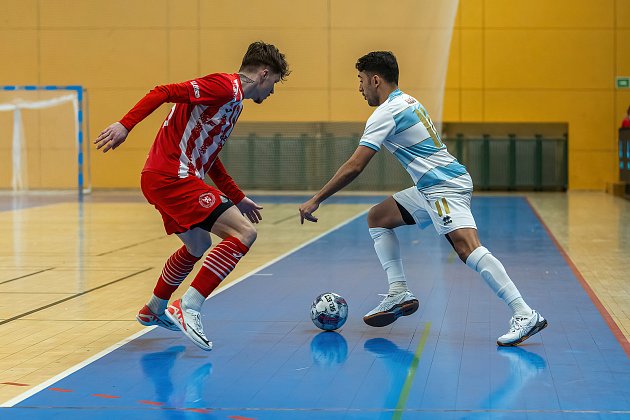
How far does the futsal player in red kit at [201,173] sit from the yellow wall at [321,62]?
20.6 metres

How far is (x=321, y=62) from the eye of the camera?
2767 cm

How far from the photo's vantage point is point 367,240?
1491 cm

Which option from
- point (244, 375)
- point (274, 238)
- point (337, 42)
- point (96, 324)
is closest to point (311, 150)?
point (337, 42)

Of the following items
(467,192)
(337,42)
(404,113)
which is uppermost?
(337,42)

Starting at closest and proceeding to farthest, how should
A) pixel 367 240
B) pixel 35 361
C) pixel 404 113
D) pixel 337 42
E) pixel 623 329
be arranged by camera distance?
1. pixel 35 361
2. pixel 404 113
3. pixel 623 329
4. pixel 367 240
5. pixel 337 42

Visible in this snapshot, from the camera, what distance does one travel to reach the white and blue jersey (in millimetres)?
7156

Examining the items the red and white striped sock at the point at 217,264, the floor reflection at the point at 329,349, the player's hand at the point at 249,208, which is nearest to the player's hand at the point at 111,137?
the red and white striped sock at the point at 217,264

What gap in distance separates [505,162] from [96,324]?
21.6m

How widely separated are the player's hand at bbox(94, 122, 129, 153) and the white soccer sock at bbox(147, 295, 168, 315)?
142 cm

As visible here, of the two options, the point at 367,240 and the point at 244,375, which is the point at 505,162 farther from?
the point at 244,375

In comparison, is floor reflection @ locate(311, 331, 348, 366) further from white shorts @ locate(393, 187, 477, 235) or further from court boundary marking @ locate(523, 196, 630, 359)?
court boundary marking @ locate(523, 196, 630, 359)

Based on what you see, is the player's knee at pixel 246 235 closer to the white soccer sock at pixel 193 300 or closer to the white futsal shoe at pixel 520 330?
the white soccer sock at pixel 193 300

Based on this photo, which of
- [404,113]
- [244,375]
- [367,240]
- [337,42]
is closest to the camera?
[244,375]

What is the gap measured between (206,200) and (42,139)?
863 inches
